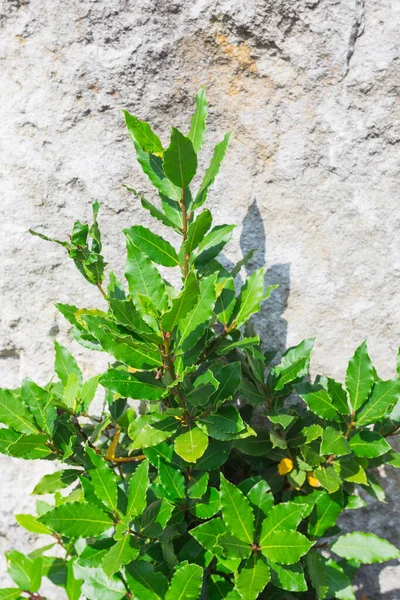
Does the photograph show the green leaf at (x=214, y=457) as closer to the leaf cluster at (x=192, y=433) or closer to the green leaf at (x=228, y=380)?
the leaf cluster at (x=192, y=433)

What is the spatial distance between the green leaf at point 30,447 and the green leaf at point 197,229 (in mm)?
631

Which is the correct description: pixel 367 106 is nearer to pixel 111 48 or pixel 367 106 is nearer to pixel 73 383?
pixel 111 48

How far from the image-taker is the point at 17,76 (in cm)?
182

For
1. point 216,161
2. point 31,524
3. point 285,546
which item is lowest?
point 31,524

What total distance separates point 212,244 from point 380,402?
640 mm

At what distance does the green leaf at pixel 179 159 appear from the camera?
4.41 feet

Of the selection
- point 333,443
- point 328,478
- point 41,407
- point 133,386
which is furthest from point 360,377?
point 41,407

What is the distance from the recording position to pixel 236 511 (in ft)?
4.91

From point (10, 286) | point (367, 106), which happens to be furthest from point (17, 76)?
point (367, 106)

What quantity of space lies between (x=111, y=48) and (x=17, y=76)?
31 centimetres

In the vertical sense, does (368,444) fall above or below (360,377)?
below

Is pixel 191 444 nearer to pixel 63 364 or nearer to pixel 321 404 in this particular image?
pixel 321 404

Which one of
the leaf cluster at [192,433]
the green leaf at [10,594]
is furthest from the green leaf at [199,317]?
the green leaf at [10,594]

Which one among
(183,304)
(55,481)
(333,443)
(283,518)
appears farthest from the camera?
(55,481)
